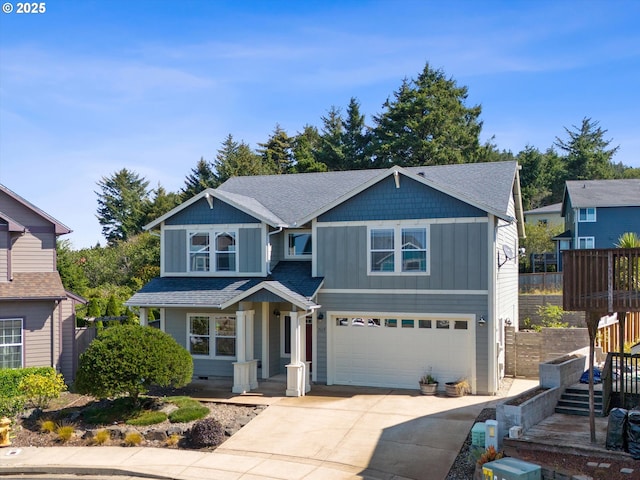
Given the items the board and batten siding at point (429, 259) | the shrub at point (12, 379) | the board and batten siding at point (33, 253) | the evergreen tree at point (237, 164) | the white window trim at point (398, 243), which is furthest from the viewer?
the evergreen tree at point (237, 164)

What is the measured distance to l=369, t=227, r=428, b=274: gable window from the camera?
1894cm

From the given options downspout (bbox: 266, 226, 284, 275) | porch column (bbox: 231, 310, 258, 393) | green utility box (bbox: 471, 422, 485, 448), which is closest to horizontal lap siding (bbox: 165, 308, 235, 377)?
porch column (bbox: 231, 310, 258, 393)

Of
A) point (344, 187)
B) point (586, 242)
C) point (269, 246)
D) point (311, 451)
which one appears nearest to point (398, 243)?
point (269, 246)

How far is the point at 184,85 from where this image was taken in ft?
64.0

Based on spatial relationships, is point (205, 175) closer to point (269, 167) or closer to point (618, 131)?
point (269, 167)

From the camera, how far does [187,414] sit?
15469 millimetres

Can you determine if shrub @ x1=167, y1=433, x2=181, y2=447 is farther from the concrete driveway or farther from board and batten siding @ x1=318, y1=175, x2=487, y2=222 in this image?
board and batten siding @ x1=318, y1=175, x2=487, y2=222

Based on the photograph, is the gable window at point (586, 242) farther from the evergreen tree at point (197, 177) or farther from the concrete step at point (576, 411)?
the evergreen tree at point (197, 177)

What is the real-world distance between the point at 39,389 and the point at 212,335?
5948 mm

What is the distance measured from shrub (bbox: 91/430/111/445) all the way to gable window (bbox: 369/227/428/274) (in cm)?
922

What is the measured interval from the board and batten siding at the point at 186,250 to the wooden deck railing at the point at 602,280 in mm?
11149

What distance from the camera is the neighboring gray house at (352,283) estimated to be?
1833cm

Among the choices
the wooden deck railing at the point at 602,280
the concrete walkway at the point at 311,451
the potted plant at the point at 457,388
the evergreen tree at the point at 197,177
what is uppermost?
the evergreen tree at the point at 197,177

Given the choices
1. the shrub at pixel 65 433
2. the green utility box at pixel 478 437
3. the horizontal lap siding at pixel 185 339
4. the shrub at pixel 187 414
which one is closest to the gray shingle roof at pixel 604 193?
the horizontal lap siding at pixel 185 339
